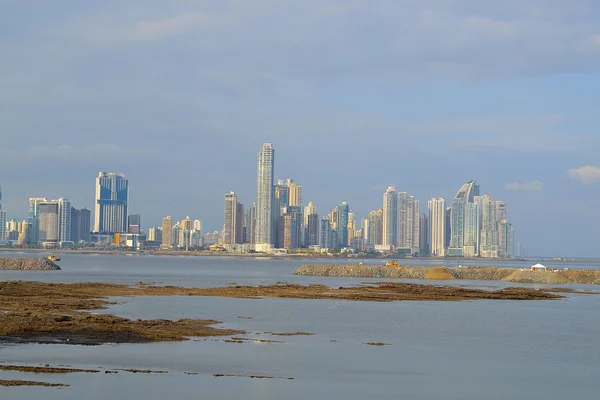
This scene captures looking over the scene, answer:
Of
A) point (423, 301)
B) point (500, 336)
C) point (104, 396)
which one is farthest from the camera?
point (423, 301)

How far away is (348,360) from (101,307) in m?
22.0

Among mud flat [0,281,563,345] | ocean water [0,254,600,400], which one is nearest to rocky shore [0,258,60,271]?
mud flat [0,281,563,345]

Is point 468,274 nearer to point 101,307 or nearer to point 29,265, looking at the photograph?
point 29,265

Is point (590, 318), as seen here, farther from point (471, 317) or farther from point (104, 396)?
point (104, 396)

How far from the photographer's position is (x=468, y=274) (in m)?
115

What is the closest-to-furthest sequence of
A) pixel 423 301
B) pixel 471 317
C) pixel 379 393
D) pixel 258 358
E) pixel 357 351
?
pixel 379 393 → pixel 258 358 → pixel 357 351 → pixel 471 317 → pixel 423 301

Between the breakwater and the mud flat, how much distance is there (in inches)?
1185

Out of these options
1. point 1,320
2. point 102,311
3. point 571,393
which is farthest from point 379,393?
point 102,311

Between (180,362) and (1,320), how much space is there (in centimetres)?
1227

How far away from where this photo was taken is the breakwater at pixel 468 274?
10388 centimetres

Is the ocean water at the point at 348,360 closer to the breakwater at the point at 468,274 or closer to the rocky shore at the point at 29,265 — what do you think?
the breakwater at the point at 468,274

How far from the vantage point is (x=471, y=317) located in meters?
48.8

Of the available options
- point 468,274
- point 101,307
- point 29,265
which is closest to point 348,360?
point 101,307

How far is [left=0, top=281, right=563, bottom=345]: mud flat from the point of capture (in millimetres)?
32969
